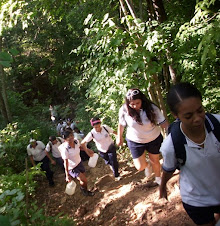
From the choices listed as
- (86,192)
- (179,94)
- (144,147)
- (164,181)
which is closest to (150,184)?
(144,147)

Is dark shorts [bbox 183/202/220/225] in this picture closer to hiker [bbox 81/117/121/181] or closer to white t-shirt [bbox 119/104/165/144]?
white t-shirt [bbox 119/104/165/144]

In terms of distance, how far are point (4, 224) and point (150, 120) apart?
2.67 meters

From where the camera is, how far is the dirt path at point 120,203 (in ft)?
10.9

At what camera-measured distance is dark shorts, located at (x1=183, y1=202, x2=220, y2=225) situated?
1780 mm

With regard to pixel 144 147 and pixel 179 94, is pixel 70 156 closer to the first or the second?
pixel 144 147

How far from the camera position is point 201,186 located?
172cm

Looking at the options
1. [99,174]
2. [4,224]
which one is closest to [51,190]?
[99,174]

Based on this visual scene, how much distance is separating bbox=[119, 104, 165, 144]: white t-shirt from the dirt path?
96 cm

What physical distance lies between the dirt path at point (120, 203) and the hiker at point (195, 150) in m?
1.40

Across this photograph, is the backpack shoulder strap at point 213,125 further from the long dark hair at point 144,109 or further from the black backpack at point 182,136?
the long dark hair at point 144,109

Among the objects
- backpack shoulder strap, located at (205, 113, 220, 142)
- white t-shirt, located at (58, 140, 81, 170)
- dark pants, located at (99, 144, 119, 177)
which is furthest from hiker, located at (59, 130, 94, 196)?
backpack shoulder strap, located at (205, 113, 220, 142)

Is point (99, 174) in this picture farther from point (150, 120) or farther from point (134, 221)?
point (150, 120)

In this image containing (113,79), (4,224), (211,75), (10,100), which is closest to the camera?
(4,224)

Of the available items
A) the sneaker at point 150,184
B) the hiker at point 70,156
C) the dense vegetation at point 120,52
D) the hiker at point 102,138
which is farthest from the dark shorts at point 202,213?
the hiker at point 70,156
